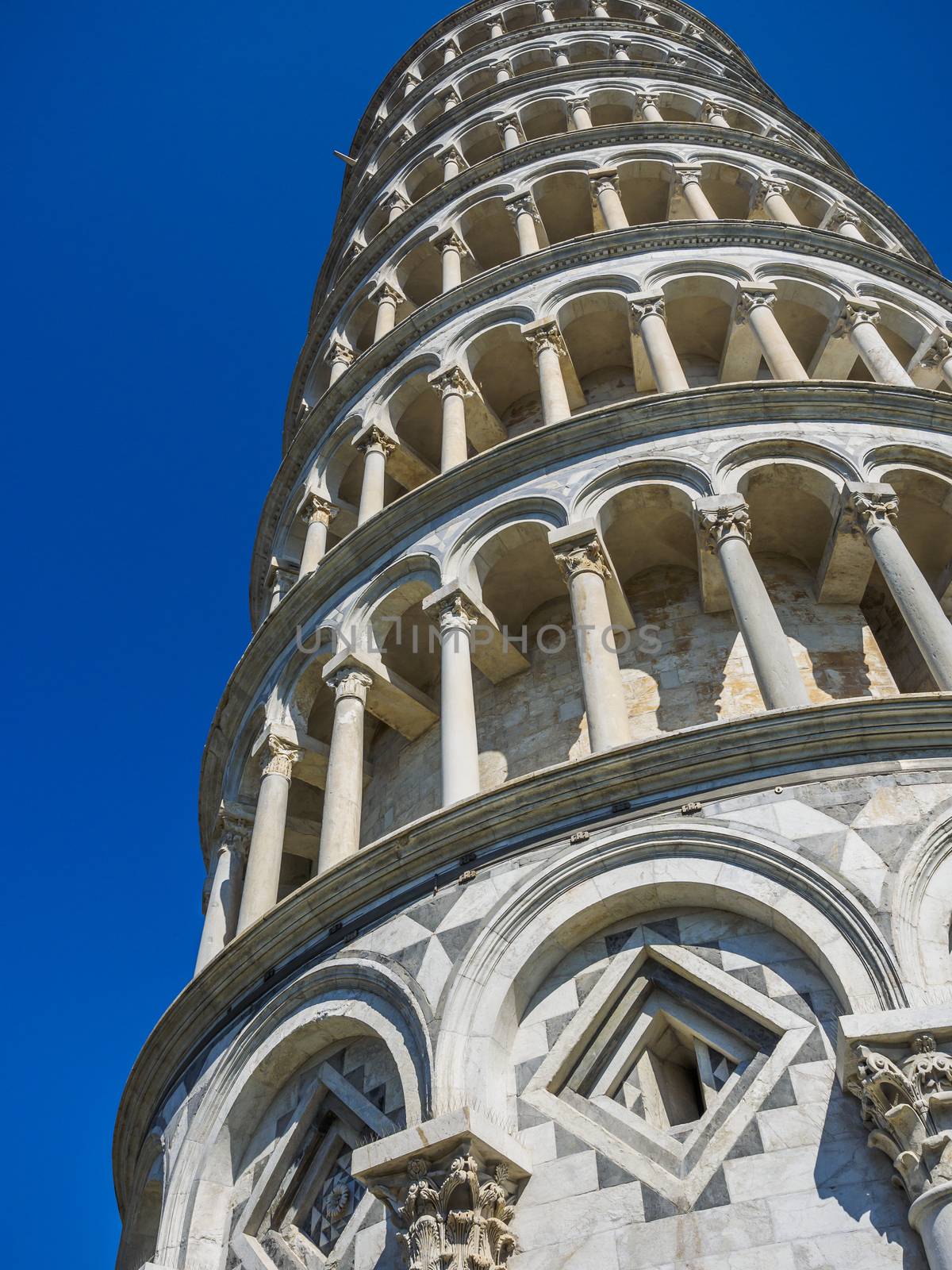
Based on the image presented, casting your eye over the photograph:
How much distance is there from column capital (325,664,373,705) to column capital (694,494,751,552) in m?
3.52

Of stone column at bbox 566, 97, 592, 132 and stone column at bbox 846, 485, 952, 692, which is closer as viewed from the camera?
stone column at bbox 846, 485, 952, 692

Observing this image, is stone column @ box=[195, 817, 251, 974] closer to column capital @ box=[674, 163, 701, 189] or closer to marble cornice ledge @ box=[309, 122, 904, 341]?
marble cornice ledge @ box=[309, 122, 904, 341]

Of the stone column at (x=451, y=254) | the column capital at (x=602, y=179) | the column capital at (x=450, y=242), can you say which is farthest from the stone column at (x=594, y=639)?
the column capital at (x=450, y=242)

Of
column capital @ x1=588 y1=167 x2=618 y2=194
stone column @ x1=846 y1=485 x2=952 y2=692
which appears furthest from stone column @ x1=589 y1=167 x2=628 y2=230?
stone column @ x1=846 y1=485 x2=952 y2=692

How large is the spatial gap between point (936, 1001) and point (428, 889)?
141 inches

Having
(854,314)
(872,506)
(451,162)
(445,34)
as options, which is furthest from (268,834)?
(445,34)

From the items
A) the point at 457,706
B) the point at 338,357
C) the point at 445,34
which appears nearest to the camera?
the point at 457,706

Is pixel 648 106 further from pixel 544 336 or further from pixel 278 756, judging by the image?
pixel 278 756

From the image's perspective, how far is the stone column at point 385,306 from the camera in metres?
18.8

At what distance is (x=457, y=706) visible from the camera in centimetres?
1032

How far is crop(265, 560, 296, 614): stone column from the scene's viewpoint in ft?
52.6

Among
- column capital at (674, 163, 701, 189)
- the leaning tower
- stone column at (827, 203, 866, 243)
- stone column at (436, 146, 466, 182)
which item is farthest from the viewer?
stone column at (436, 146, 466, 182)

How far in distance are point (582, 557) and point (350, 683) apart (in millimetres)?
2611

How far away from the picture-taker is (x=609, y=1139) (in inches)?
279
